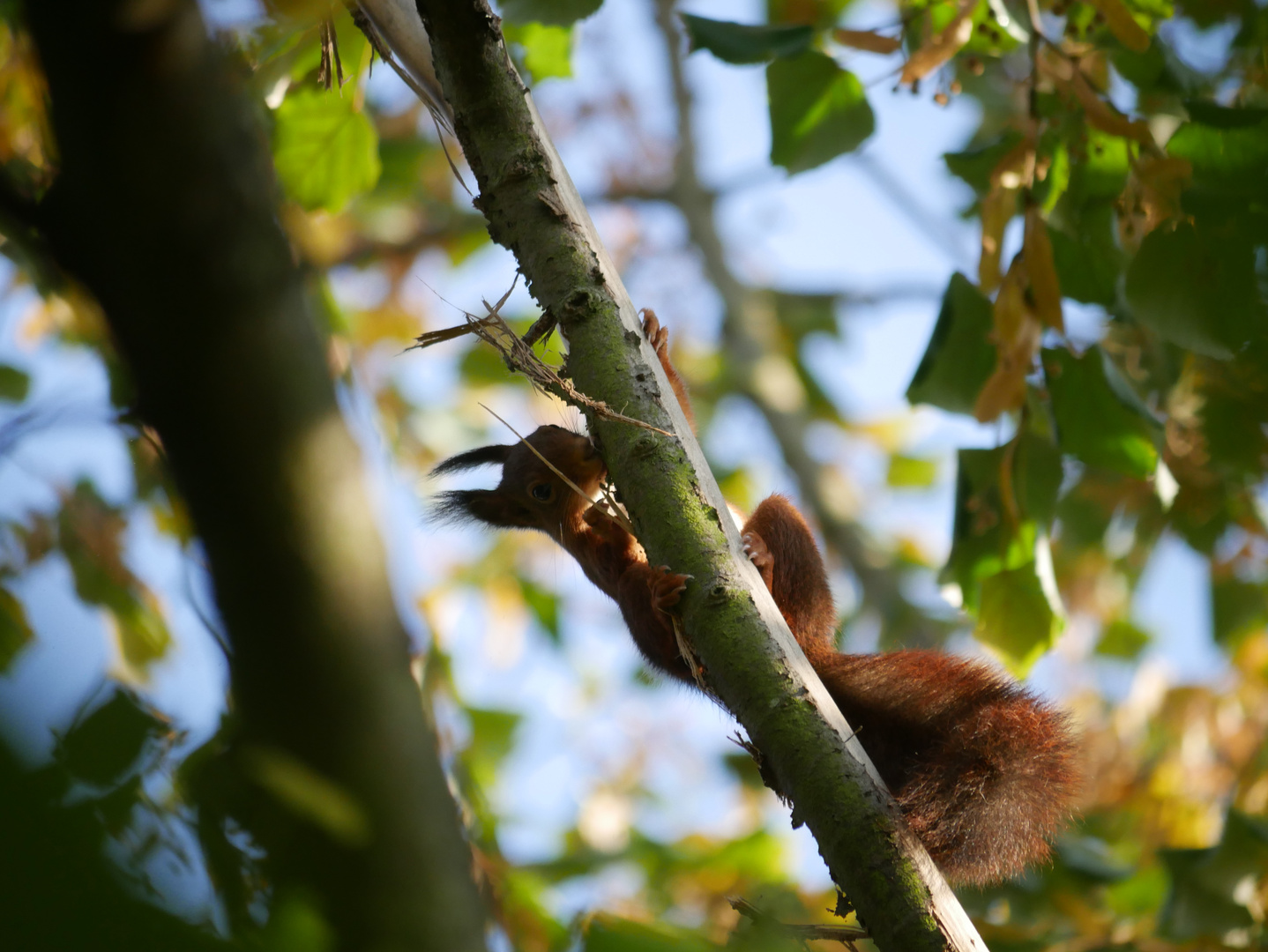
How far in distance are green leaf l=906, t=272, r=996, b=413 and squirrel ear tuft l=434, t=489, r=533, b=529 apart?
5.95 feet

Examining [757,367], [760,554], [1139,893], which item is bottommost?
[1139,893]

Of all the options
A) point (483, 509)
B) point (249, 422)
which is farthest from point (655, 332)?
point (249, 422)

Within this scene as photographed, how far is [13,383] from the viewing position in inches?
118

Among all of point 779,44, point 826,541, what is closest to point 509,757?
point 826,541

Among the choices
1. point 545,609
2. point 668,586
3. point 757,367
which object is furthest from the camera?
point 757,367

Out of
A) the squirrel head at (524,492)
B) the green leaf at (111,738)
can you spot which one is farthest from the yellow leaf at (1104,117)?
the green leaf at (111,738)

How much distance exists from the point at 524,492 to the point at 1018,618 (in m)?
1.94

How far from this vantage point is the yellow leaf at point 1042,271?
7.18ft

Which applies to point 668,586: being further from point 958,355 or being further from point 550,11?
point 550,11

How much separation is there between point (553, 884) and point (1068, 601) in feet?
14.9

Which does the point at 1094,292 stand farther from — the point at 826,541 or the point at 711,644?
the point at 826,541

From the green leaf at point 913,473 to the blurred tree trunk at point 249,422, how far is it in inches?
245

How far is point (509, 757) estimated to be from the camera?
5.40 m

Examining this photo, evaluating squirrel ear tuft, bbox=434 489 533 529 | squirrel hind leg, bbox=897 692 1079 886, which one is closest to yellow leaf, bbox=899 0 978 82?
squirrel hind leg, bbox=897 692 1079 886
